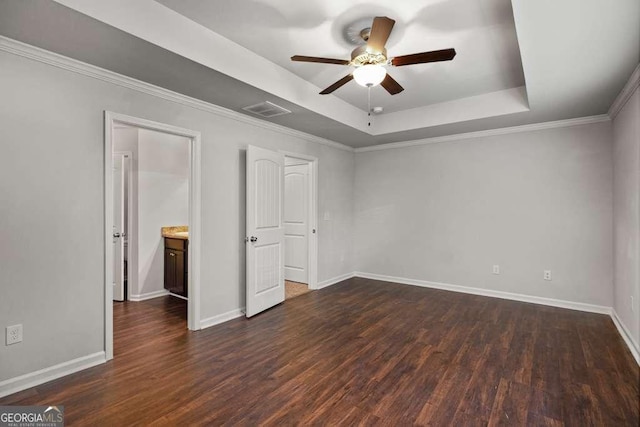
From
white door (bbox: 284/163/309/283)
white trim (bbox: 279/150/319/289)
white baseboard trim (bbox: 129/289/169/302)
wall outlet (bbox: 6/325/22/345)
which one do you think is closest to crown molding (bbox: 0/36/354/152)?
white trim (bbox: 279/150/319/289)

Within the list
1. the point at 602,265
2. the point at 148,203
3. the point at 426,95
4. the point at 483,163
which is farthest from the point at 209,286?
the point at 602,265

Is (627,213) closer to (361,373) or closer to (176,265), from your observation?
(361,373)

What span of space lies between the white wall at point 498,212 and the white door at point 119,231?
12.6ft

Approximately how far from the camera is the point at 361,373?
2.51m

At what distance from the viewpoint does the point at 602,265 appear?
392cm

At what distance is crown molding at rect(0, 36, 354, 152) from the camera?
2211 mm

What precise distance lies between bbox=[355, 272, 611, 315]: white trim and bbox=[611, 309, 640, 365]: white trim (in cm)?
22

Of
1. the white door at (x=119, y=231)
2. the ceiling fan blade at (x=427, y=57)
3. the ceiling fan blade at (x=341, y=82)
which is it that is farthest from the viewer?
the white door at (x=119, y=231)

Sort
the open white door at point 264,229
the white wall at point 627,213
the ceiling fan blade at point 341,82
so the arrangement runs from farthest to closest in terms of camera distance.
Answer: the open white door at point 264,229
the white wall at point 627,213
the ceiling fan blade at point 341,82

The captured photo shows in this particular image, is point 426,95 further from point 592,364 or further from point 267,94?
point 592,364

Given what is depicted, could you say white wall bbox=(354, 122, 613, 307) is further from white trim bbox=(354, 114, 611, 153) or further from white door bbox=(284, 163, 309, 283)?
white door bbox=(284, 163, 309, 283)

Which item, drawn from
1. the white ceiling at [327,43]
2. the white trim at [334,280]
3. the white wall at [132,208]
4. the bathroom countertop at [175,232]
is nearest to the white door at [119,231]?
the white wall at [132,208]

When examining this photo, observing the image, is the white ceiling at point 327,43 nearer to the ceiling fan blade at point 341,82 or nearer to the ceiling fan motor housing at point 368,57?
the ceiling fan motor housing at point 368,57

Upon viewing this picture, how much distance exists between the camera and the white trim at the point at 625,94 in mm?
2664
